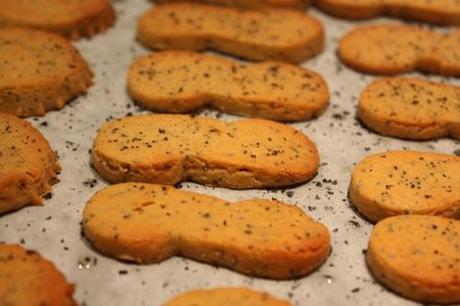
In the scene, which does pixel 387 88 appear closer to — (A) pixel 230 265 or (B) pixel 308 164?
(B) pixel 308 164

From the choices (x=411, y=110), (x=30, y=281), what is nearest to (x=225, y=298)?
(x=30, y=281)

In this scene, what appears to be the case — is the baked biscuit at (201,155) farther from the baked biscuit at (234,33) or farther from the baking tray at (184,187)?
the baked biscuit at (234,33)

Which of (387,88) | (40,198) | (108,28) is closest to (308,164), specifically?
(387,88)

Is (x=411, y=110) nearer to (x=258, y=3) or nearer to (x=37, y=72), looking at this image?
(x=258, y=3)

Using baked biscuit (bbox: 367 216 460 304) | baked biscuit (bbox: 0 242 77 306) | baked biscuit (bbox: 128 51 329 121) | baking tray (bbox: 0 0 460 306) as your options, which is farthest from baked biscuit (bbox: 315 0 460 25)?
baked biscuit (bbox: 0 242 77 306)

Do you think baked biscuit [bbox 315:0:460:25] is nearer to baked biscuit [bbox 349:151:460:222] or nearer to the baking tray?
the baking tray
